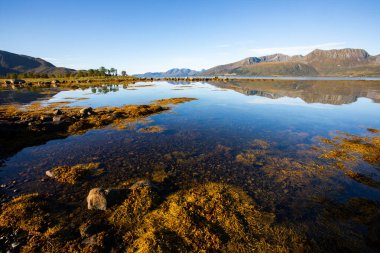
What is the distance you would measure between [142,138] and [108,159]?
6.78 meters

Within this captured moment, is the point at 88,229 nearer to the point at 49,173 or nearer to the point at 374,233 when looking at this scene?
the point at 49,173

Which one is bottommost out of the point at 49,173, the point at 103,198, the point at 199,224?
the point at 199,224

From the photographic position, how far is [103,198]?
12.0 metres

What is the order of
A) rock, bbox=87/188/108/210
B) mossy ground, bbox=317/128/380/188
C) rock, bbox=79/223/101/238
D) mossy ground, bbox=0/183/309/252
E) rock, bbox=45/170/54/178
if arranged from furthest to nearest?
mossy ground, bbox=317/128/380/188 < rock, bbox=45/170/54/178 < rock, bbox=87/188/108/210 < rock, bbox=79/223/101/238 < mossy ground, bbox=0/183/309/252

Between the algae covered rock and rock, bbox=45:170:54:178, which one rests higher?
rock, bbox=45:170:54:178

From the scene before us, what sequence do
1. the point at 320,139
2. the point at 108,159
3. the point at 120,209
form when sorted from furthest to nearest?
1. the point at 320,139
2. the point at 108,159
3. the point at 120,209

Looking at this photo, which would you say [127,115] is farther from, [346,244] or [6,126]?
[346,244]

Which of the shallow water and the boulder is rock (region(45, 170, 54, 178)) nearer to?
the shallow water

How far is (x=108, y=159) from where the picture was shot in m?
19.0

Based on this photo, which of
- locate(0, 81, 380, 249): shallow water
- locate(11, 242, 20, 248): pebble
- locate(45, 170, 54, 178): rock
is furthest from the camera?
locate(45, 170, 54, 178): rock

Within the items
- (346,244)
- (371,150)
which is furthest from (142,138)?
(371,150)

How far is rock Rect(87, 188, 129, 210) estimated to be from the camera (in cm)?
1188

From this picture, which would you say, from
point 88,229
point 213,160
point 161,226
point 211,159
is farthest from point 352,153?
point 88,229

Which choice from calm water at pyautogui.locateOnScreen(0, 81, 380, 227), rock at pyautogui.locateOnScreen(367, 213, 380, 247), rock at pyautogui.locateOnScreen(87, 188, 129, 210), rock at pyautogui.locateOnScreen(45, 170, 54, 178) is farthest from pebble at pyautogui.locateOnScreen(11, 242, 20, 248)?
rock at pyautogui.locateOnScreen(367, 213, 380, 247)
